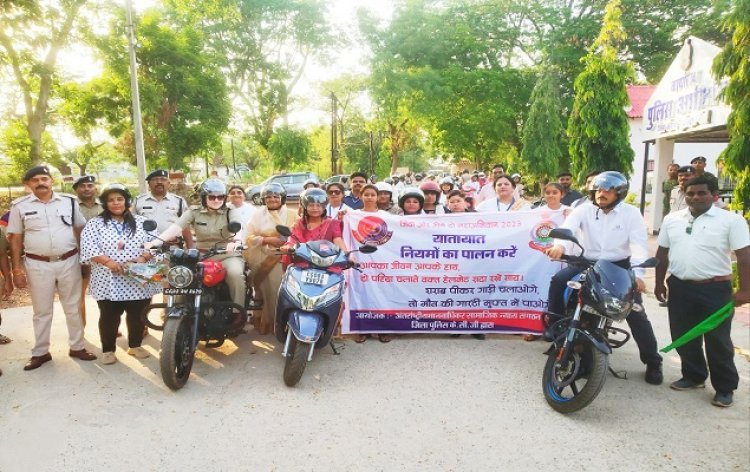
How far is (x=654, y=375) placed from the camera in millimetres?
4203

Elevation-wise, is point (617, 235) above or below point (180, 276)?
above

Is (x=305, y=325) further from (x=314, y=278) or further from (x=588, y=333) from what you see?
(x=588, y=333)

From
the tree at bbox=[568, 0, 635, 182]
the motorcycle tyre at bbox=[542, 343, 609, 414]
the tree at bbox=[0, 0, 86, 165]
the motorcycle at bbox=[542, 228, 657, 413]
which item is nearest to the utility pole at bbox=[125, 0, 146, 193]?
the tree at bbox=[0, 0, 86, 165]

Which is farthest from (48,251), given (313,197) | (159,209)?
(313,197)

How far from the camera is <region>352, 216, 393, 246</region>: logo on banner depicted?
17.5 feet

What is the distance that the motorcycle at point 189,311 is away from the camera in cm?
396

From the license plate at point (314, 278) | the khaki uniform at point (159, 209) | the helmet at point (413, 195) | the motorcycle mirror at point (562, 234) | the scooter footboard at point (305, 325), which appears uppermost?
the helmet at point (413, 195)

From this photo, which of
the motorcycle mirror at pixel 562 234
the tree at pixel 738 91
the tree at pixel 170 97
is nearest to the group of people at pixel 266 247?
the motorcycle mirror at pixel 562 234

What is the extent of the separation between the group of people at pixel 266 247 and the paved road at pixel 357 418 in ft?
1.28

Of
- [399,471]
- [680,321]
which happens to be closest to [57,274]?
[399,471]

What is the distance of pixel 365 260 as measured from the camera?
534 cm

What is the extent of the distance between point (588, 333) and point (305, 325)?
89.5 inches

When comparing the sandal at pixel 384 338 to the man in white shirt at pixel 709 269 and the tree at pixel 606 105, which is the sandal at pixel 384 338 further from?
the tree at pixel 606 105

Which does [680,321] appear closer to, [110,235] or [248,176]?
[110,235]
